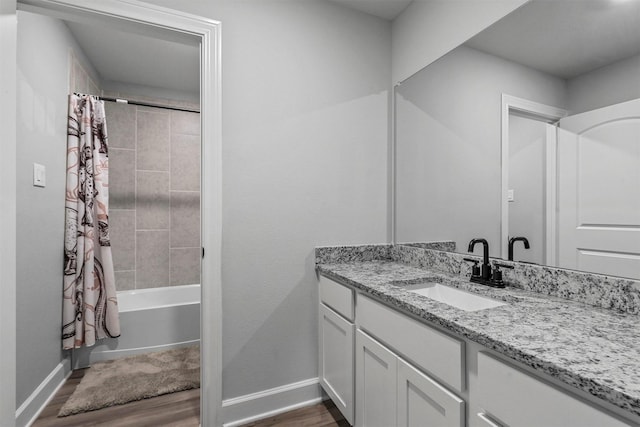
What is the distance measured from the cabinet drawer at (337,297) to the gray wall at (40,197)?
1.60m

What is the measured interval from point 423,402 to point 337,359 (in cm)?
66

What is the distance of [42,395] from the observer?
1.77m

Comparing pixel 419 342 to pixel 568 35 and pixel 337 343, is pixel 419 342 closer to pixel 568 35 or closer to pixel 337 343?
pixel 337 343

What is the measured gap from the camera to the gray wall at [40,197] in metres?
1.58

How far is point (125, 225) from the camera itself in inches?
116

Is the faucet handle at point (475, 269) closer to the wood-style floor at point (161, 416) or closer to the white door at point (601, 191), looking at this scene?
the white door at point (601, 191)

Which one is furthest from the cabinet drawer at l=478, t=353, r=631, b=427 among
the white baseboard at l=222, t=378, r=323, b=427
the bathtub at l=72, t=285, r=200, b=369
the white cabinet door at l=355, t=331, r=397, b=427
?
the bathtub at l=72, t=285, r=200, b=369

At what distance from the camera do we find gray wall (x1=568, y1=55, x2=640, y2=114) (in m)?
0.97

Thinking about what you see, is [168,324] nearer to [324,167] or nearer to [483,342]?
[324,167]

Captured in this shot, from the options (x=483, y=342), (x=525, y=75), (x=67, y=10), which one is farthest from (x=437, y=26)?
(x=67, y=10)

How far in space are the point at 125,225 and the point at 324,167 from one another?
227 centimetres

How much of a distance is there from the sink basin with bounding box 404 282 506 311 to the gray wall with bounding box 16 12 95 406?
2034 mm

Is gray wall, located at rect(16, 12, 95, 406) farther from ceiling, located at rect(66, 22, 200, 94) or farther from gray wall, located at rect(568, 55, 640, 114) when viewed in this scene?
gray wall, located at rect(568, 55, 640, 114)

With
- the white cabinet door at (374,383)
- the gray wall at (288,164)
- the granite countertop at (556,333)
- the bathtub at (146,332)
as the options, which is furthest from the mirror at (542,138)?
the bathtub at (146,332)
